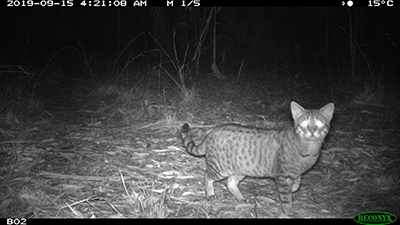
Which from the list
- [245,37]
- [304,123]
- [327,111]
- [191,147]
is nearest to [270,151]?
[304,123]

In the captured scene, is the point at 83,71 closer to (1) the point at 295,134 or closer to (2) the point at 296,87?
(2) the point at 296,87

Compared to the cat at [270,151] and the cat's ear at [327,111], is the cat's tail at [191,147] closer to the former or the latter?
the cat at [270,151]

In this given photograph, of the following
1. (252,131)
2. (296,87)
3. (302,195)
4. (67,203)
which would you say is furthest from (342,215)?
(296,87)

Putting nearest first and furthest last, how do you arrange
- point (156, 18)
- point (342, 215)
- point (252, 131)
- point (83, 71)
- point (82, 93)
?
point (342, 215), point (252, 131), point (82, 93), point (83, 71), point (156, 18)

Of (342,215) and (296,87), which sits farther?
(296,87)

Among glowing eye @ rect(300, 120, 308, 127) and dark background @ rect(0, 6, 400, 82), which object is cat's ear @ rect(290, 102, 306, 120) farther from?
dark background @ rect(0, 6, 400, 82)

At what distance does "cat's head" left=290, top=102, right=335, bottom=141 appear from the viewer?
367 centimetres

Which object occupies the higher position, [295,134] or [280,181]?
[295,134]

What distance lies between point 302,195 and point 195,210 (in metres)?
1.30

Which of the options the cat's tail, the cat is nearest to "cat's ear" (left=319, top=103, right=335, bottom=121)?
the cat

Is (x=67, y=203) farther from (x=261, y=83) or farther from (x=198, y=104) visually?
(x=261, y=83)

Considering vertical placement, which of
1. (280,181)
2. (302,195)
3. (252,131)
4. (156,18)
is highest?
(156,18)

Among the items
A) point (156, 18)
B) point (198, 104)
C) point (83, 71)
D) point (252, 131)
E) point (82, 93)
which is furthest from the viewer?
point (156, 18)

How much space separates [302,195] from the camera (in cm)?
419
